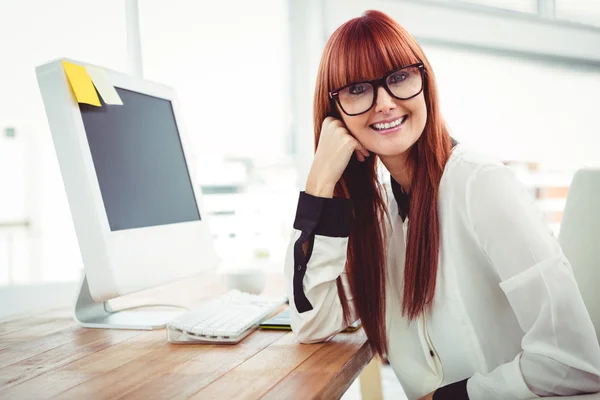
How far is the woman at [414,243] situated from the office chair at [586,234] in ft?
0.90

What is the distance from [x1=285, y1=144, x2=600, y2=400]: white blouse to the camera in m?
0.86

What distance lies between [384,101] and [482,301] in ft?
1.45

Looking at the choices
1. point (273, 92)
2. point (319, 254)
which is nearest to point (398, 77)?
point (319, 254)

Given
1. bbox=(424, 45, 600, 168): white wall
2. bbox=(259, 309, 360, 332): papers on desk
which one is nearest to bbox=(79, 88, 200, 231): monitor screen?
bbox=(259, 309, 360, 332): papers on desk

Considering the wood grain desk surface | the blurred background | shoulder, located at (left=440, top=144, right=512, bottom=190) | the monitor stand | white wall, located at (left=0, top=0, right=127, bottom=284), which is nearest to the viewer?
the wood grain desk surface

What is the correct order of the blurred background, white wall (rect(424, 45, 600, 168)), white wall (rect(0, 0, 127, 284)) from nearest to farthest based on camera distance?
1. white wall (rect(0, 0, 127, 284))
2. the blurred background
3. white wall (rect(424, 45, 600, 168))

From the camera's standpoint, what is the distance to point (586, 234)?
47.7 inches

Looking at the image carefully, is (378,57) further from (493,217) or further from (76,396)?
(76,396)

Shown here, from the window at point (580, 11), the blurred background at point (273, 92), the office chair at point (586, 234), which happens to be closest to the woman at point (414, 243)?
the office chair at point (586, 234)

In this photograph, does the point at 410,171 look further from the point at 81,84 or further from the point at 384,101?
the point at 81,84

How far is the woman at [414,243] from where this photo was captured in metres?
0.92

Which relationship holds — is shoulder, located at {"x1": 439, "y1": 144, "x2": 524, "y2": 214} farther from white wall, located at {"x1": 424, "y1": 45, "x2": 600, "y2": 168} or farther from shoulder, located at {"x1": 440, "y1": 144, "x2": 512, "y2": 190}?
white wall, located at {"x1": 424, "y1": 45, "x2": 600, "y2": 168}

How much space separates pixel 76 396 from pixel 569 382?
77 centimetres

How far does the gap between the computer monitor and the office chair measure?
35.4 inches
